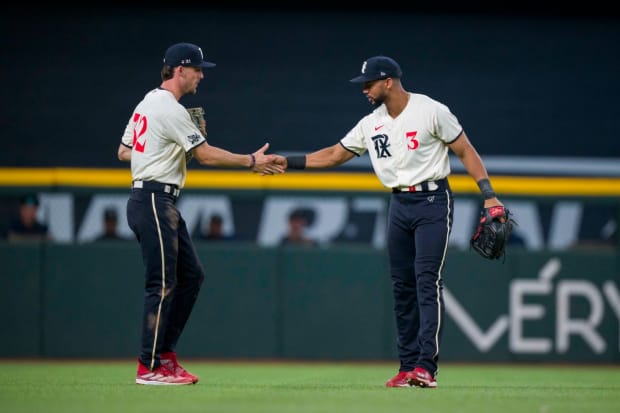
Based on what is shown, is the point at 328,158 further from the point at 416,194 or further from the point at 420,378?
Answer: the point at 420,378

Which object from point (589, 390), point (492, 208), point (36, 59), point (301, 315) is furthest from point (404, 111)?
point (36, 59)

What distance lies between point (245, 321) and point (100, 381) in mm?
3125

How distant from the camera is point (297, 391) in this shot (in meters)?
6.21

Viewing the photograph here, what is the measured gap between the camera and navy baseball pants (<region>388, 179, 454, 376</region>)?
6328 millimetres

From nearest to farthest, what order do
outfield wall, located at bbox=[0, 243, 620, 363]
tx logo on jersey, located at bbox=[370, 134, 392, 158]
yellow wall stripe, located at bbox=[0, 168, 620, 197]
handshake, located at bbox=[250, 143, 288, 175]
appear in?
tx logo on jersey, located at bbox=[370, 134, 392, 158] → handshake, located at bbox=[250, 143, 288, 175] → outfield wall, located at bbox=[0, 243, 620, 363] → yellow wall stripe, located at bbox=[0, 168, 620, 197]

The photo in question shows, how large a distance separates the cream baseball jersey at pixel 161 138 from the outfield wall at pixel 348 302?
3.57 m

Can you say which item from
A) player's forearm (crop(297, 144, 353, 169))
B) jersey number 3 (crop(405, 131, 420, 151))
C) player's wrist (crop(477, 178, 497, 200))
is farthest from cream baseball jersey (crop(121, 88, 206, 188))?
player's wrist (crop(477, 178, 497, 200))

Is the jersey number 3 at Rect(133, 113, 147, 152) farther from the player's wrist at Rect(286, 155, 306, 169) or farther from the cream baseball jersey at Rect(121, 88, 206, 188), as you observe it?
the player's wrist at Rect(286, 155, 306, 169)

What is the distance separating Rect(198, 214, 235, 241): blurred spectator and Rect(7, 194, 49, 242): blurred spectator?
1.39 m

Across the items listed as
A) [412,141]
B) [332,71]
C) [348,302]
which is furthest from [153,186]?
[332,71]

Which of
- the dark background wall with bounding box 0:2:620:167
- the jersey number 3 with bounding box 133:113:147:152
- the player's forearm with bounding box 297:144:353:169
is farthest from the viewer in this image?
the dark background wall with bounding box 0:2:620:167

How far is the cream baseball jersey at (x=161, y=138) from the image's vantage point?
6.30 meters

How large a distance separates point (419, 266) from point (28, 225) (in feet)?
15.4

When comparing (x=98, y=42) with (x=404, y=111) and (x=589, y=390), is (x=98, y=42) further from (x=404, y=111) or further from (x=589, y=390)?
(x=589, y=390)
